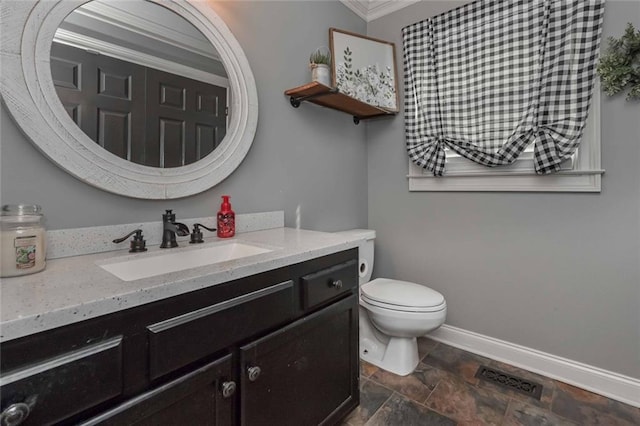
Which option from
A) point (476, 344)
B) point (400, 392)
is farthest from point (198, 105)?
point (476, 344)

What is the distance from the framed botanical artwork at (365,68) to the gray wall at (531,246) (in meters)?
0.13

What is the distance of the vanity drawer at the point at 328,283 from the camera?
1.09 meters

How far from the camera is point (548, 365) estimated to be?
1.75 meters

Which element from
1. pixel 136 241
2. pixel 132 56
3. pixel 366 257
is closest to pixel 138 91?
pixel 132 56

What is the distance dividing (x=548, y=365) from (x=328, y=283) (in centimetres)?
151

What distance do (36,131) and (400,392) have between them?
188cm

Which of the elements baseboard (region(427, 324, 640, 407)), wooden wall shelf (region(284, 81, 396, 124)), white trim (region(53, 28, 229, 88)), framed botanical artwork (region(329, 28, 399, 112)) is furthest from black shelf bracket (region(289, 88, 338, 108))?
baseboard (region(427, 324, 640, 407))

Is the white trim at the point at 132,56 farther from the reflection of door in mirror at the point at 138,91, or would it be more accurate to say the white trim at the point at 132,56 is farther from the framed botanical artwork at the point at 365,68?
the framed botanical artwork at the point at 365,68

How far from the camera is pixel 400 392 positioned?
1611 millimetres

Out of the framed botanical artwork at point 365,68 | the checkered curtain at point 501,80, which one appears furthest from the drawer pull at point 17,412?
the checkered curtain at point 501,80

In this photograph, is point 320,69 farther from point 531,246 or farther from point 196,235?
point 531,246

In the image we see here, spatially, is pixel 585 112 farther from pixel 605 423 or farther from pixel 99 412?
pixel 99 412

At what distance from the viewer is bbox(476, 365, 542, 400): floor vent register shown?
161 cm

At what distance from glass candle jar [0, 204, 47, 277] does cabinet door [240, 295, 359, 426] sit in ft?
2.03
